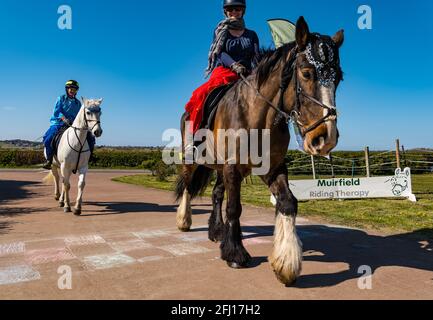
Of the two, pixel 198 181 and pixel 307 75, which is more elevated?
pixel 307 75

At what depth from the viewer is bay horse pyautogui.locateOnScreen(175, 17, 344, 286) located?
3215 millimetres

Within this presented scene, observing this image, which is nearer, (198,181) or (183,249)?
(183,249)

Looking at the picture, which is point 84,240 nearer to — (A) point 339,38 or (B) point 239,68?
(B) point 239,68

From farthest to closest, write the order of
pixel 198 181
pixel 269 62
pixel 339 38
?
1. pixel 198 181
2. pixel 269 62
3. pixel 339 38

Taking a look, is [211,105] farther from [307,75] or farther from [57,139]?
[57,139]

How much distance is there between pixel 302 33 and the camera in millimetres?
3355

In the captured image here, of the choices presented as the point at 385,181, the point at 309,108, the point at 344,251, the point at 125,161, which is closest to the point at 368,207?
the point at 385,181

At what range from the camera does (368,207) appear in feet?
33.4

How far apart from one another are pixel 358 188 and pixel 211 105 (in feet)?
28.8

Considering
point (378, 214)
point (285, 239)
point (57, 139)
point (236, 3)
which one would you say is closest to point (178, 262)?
point (285, 239)

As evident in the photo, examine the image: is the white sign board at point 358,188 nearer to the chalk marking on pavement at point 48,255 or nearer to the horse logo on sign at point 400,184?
the horse logo on sign at point 400,184

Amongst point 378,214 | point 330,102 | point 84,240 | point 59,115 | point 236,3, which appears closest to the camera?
point 330,102

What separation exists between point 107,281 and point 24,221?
4496mm

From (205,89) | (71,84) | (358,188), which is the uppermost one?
(71,84)
